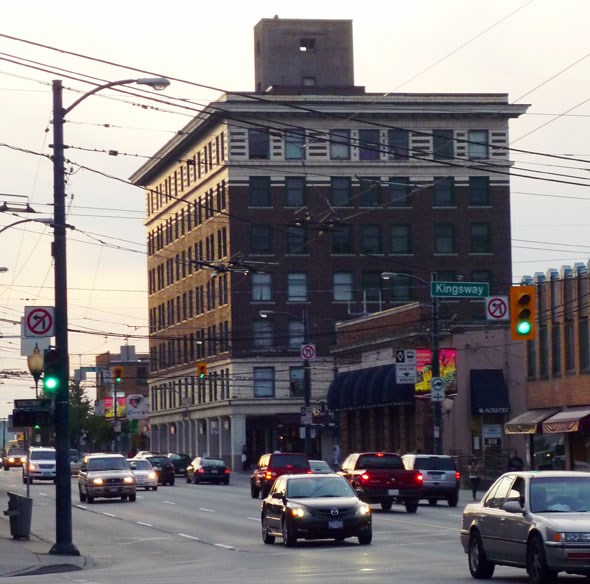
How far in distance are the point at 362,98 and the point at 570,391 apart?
40706 millimetres

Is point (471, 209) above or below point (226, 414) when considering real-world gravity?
above

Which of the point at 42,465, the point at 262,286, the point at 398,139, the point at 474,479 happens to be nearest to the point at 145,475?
the point at 42,465

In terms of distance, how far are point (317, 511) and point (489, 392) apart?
39892 millimetres

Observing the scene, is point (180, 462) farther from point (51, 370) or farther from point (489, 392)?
point (51, 370)

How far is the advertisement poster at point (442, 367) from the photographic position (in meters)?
67.4

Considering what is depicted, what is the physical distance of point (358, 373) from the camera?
8006 cm

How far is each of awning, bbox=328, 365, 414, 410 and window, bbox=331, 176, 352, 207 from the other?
1694 cm

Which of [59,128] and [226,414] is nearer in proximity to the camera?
[59,128]

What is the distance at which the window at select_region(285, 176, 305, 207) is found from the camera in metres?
96.8

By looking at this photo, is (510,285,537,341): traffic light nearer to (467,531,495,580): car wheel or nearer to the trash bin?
the trash bin

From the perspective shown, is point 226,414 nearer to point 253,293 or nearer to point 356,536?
point 253,293

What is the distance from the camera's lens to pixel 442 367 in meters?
67.8

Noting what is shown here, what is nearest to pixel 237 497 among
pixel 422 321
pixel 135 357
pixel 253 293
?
pixel 422 321

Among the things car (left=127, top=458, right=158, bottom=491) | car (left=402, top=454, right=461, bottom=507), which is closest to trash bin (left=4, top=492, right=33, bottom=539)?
car (left=402, top=454, right=461, bottom=507)
